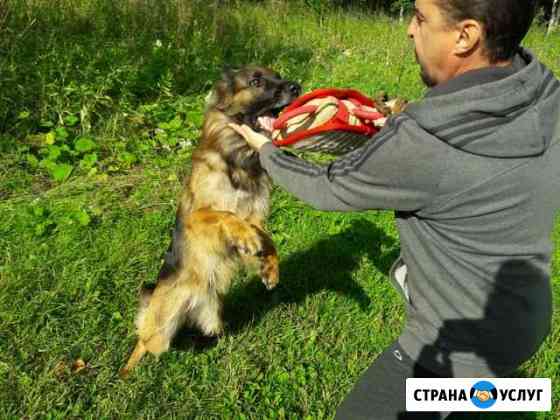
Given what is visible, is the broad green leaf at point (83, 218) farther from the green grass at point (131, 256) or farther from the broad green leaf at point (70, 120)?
the broad green leaf at point (70, 120)

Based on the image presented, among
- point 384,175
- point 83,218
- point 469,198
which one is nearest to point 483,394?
point 469,198

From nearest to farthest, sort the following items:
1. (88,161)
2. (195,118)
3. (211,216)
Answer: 1. (211,216)
2. (88,161)
3. (195,118)

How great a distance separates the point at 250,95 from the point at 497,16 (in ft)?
7.84

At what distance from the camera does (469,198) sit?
5.85ft

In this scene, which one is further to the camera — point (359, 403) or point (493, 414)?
point (493, 414)

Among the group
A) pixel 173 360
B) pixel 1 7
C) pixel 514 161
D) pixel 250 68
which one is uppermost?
pixel 514 161

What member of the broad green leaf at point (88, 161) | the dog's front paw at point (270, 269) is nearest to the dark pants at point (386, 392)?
the dog's front paw at point (270, 269)

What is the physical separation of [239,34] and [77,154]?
464cm

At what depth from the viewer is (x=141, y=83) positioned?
6527 millimetres

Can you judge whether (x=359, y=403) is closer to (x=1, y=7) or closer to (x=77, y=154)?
(x=77, y=154)

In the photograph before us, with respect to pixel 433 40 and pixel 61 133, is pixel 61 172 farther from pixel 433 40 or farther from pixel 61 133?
pixel 433 40

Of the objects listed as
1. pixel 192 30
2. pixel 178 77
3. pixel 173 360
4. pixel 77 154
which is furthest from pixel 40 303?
A: pixel 192 30

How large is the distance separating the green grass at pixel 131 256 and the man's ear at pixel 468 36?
250 centimetres

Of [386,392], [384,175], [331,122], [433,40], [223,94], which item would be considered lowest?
[386,392]
